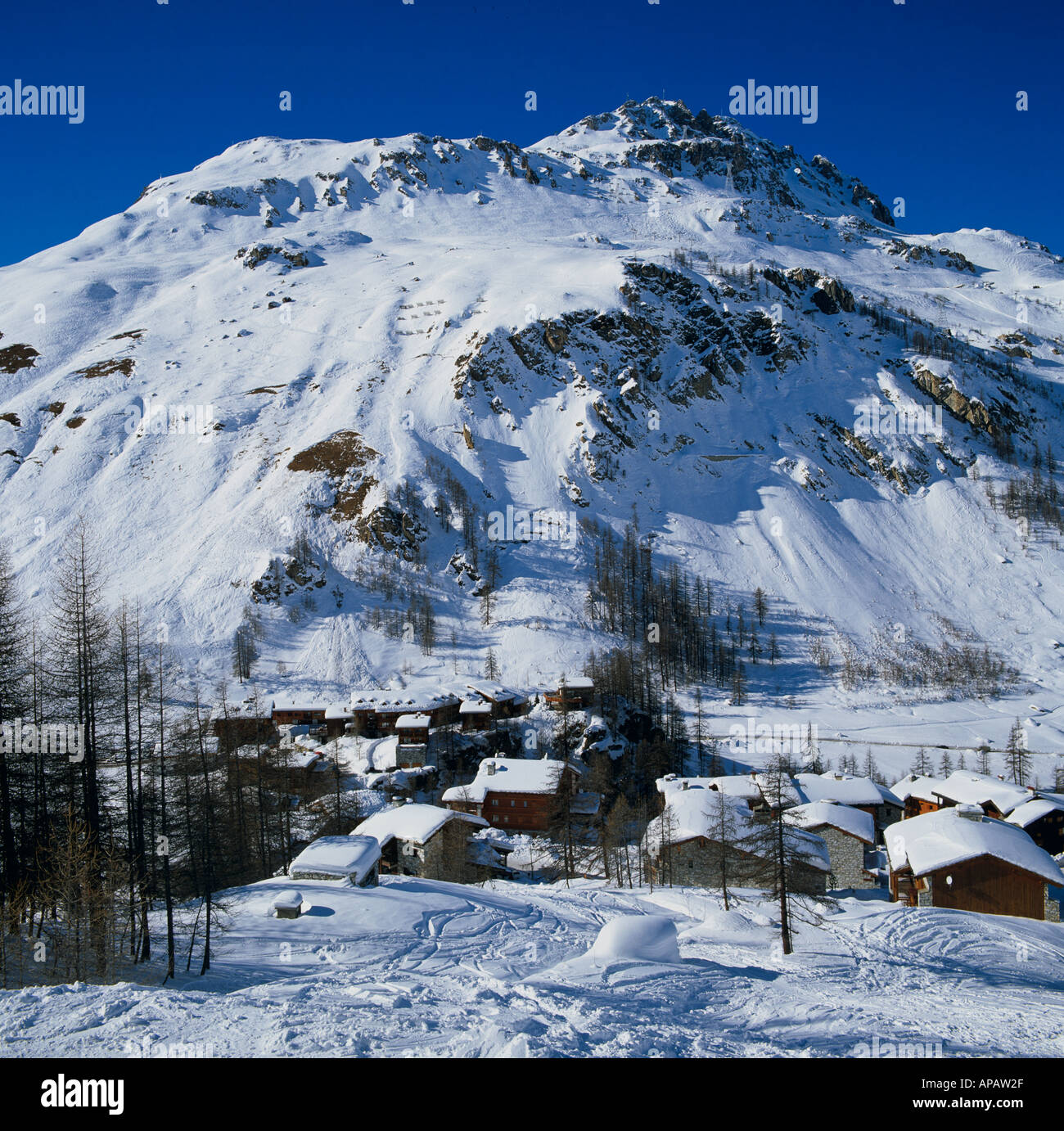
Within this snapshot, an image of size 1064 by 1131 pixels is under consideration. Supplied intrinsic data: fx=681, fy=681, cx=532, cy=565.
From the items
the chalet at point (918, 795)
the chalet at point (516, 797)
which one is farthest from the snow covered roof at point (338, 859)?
the chalet at point (918, 795)

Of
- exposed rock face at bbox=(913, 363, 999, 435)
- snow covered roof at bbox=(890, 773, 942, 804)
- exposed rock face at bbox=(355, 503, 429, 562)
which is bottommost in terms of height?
snow covered roof at bbox=(890, 773, 942, 804)

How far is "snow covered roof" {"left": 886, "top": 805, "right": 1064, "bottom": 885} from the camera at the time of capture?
37.2m

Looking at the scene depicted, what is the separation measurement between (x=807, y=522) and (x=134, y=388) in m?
141

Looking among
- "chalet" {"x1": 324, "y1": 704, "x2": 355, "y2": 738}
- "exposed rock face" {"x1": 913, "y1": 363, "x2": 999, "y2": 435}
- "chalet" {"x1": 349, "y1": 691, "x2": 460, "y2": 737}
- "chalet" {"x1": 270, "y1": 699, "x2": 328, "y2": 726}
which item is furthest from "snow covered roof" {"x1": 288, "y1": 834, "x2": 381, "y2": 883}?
"exposed rock face" {"x1": 913, "y1": 363, "x2": 999, "y2": 435}

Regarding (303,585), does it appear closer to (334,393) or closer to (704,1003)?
(334,393)

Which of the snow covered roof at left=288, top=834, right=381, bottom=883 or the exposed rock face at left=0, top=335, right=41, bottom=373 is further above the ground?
the exposed rock face at left=0, top=335, right=41, bottom=373

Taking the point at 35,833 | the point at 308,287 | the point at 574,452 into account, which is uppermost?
the point at 308,287

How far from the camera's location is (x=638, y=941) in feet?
67.4

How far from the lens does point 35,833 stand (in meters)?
21.4

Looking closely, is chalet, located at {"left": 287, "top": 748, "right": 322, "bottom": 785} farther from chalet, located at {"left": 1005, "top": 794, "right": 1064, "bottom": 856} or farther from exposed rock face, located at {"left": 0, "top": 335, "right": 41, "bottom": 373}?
exposed rock face, located at {"left": 0, "top": 335, "right": 41, "bottom": 373}

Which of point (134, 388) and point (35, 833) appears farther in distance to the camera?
point (134, 388)

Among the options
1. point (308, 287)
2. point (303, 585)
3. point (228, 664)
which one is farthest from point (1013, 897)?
point (308, 287)

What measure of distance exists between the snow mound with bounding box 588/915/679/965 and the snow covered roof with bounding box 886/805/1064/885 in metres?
24.0
